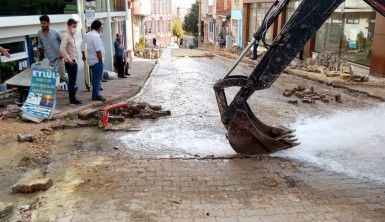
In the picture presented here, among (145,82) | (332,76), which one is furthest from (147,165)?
(332,76)

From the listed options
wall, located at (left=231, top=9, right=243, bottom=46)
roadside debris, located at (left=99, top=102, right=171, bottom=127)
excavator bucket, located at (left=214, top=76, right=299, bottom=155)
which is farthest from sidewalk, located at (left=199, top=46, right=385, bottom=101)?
wall, located at (left=231, top=9, right=243, bottom=46)

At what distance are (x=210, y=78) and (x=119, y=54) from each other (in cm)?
342

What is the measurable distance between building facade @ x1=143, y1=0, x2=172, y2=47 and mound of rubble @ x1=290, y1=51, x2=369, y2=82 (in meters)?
40.2

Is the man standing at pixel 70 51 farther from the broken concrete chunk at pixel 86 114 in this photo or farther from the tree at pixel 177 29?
the tree at pixel 177 29

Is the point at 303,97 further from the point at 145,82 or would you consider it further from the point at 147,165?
the point at 147,165

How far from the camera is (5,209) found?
456 cm

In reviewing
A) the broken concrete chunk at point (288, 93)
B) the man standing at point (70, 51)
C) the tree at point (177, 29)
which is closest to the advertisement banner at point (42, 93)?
the man standing at point (70, 51)

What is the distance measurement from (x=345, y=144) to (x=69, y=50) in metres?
5.85

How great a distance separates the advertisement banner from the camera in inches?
318

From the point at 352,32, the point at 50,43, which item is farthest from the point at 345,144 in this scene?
the point at 352,32

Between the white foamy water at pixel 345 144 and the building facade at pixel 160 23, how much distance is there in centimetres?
4875

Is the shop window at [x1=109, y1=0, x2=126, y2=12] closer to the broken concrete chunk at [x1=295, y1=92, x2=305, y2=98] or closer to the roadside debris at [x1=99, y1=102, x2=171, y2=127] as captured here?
the broken concrete chunk at [x1=295, y1=92, x2=305, y2=98]

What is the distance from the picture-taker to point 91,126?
794 cm

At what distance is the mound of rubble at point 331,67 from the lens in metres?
14.2
